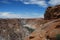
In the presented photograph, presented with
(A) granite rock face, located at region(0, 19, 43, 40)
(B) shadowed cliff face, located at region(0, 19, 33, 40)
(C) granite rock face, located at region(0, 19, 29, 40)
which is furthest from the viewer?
(C) granite rock face, located at region(0, 19, 29, 40)

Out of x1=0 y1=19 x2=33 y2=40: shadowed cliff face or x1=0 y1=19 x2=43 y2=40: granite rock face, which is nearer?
x1=0 y1=19 x2=43 y2=40: granite rock face

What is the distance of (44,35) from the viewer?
1119 centimetres

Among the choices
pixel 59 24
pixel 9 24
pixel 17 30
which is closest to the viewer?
pixel 59 24

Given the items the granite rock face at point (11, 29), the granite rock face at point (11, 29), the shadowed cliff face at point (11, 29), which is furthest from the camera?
the granite rock face at point (11, 29)

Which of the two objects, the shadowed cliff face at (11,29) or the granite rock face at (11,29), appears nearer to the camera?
the shadowed cliff face at (11,29)

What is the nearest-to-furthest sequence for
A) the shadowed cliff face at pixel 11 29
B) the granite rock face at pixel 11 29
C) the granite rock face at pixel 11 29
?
the granite rock face at pixel 11 29
the shadowed cliff face at pixel 11 29
the granite rock face at pixel 11 29

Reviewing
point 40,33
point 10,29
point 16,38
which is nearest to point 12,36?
point 16,38

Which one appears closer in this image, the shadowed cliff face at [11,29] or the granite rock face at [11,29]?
the granite rock face at [11,29]

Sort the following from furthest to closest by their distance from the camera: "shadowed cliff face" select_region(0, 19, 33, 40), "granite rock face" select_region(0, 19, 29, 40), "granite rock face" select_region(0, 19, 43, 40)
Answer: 1. "granite rock face" select_region(0, 19, 29, 40)
2. "shadowed cliff face" select_region(0, 19, 33, 40)
3. "granite rock face" select_region(0, 19, 43, 40)

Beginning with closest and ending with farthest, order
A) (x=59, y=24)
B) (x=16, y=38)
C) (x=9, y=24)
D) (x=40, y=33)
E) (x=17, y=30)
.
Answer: (x=59, y=24)
(x=40, y=33)
(x=16, y=38)
(x=17, y=30)
(x=9, y=24)

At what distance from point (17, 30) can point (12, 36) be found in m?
3.73

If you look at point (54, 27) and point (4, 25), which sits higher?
point (54, 27)

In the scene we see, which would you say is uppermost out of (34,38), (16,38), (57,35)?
(57,35)

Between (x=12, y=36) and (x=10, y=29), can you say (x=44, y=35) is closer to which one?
(x=12, y=36)
